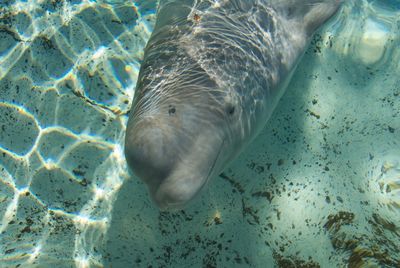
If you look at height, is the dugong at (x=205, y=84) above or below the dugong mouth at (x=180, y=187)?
above

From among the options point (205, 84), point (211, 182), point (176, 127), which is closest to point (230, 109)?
point (205, 84)

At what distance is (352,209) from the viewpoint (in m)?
4.71

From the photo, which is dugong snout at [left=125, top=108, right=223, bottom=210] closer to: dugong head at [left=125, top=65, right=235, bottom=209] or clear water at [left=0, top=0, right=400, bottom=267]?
dugong head at [left=125, top=65, right=235, bottom=209]

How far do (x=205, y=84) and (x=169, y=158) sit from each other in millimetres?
945

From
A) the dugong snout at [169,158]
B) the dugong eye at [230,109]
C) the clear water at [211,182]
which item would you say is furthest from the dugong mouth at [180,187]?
the clear water at [211,182]

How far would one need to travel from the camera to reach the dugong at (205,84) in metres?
3.28

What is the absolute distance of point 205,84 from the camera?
3.77m

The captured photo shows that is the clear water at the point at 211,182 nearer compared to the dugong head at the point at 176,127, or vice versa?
the dugong head at the point at 176,127

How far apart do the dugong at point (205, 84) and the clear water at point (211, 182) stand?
807mm

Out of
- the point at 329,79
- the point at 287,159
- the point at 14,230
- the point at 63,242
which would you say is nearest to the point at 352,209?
the point at 287,159

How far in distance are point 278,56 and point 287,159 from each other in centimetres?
135

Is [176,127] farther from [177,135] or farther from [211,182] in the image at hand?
[211,182]

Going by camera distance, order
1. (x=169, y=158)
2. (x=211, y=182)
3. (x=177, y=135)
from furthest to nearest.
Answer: (x=211, y=182)
(x=177, y=135)
(x=169, y=158)

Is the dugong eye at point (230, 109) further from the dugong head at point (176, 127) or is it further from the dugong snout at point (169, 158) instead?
the dugong snout at point (169, 158)
